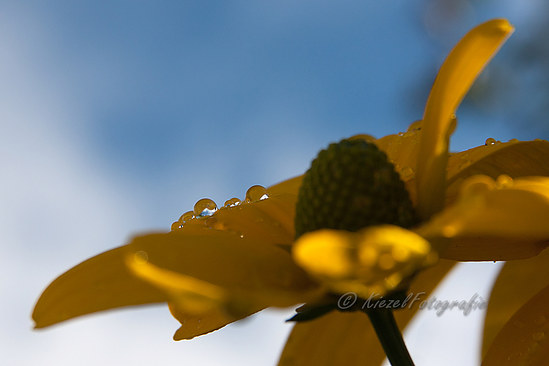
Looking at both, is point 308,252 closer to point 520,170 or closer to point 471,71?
point 471,71

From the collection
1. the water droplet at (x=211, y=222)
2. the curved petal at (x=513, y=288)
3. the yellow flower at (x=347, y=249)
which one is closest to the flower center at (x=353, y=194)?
the yellow flower at (x=347, y=249)

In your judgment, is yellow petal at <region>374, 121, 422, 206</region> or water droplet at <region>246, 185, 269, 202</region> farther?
water droplet at <region>246, 185, 269, 202</region>

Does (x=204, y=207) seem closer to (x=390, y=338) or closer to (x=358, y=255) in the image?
(x=390, y=338)

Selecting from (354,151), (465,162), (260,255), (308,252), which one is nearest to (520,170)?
(465,162)

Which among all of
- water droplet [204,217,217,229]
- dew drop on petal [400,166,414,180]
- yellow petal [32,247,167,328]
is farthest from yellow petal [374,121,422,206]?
yellow petal [32,247,167,328]

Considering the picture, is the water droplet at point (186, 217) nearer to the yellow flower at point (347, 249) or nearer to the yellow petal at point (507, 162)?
the yellow flower at point (347, 249)

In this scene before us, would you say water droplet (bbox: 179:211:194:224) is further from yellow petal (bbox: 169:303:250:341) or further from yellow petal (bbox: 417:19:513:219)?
yellow petal (bbox: 417:19:513:219)
